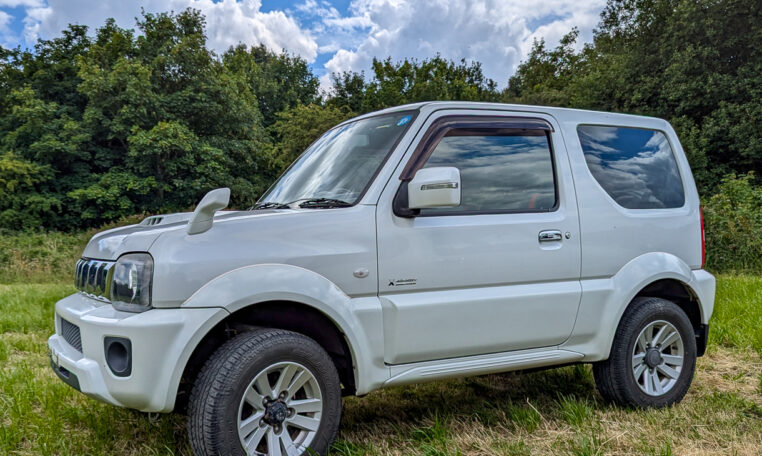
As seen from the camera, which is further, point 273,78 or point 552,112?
point 273,78

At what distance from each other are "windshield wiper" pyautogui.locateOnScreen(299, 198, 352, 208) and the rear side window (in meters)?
1.79

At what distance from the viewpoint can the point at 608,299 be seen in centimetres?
386

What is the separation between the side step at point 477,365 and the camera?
3.26 m

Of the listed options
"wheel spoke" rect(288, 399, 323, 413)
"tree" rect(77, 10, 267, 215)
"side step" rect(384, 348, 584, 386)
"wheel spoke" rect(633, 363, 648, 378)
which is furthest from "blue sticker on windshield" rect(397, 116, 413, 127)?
"tree" rect(77, 10, 267, 215)

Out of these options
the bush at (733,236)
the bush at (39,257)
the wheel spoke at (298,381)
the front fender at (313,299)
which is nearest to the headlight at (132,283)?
the front fender at (313,299)

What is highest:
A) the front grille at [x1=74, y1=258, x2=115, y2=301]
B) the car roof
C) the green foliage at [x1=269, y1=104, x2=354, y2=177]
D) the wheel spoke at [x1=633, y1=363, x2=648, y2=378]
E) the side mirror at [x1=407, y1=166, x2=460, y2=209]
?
the green foliage at [x1=269, y1=104, x2=354, y2=177]

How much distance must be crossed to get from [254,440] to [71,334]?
1137mm

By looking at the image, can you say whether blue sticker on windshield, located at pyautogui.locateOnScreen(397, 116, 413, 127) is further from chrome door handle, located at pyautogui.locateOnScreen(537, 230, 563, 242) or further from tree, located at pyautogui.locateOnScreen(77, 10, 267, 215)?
tree, located at pyautogui.locateOnScreen(77, 10, 267, 215)

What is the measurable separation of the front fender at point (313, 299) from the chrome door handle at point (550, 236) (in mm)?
1154

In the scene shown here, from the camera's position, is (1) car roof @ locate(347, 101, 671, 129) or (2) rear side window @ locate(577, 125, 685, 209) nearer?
(1) car roof @ locate(347, 101, 671, 129)

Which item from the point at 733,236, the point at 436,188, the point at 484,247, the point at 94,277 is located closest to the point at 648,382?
the point at 484,247

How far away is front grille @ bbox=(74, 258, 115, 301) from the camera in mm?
2936

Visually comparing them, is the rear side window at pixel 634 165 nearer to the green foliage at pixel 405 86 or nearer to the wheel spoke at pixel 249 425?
the wheel spoke at pixel 249 425

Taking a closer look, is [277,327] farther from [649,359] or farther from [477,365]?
[649,359]
